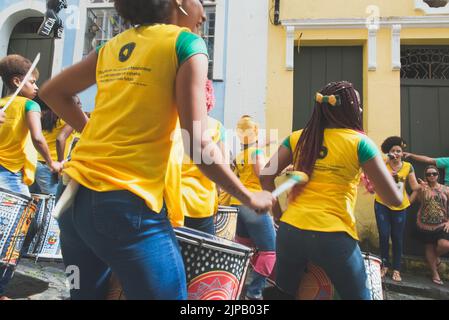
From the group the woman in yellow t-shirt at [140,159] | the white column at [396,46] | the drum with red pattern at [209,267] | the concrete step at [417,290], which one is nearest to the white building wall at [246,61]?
the white column at [396,46]

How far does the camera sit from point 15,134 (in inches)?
126

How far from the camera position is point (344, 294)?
1993 mm

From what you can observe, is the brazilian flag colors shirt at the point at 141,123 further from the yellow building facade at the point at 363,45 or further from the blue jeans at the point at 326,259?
the yellow building facade at the point at 363,45

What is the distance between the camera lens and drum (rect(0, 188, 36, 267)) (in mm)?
2857

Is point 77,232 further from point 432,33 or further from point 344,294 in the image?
point 432,33

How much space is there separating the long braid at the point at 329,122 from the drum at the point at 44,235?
259 cm

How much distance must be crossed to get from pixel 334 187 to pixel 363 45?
5.25 m

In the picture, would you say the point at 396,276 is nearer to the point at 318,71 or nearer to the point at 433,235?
the point at 433,235

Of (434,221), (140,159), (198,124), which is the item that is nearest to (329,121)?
(198,124)

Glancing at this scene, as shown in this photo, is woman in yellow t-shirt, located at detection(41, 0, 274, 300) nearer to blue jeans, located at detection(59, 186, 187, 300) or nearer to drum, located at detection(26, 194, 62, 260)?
blue jeans, located at detection(59, 186, 187, 300)

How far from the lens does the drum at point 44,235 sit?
3.74 meters

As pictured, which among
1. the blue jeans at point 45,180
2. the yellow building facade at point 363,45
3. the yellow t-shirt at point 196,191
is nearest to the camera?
the yellow t-shirt at point 196,191
